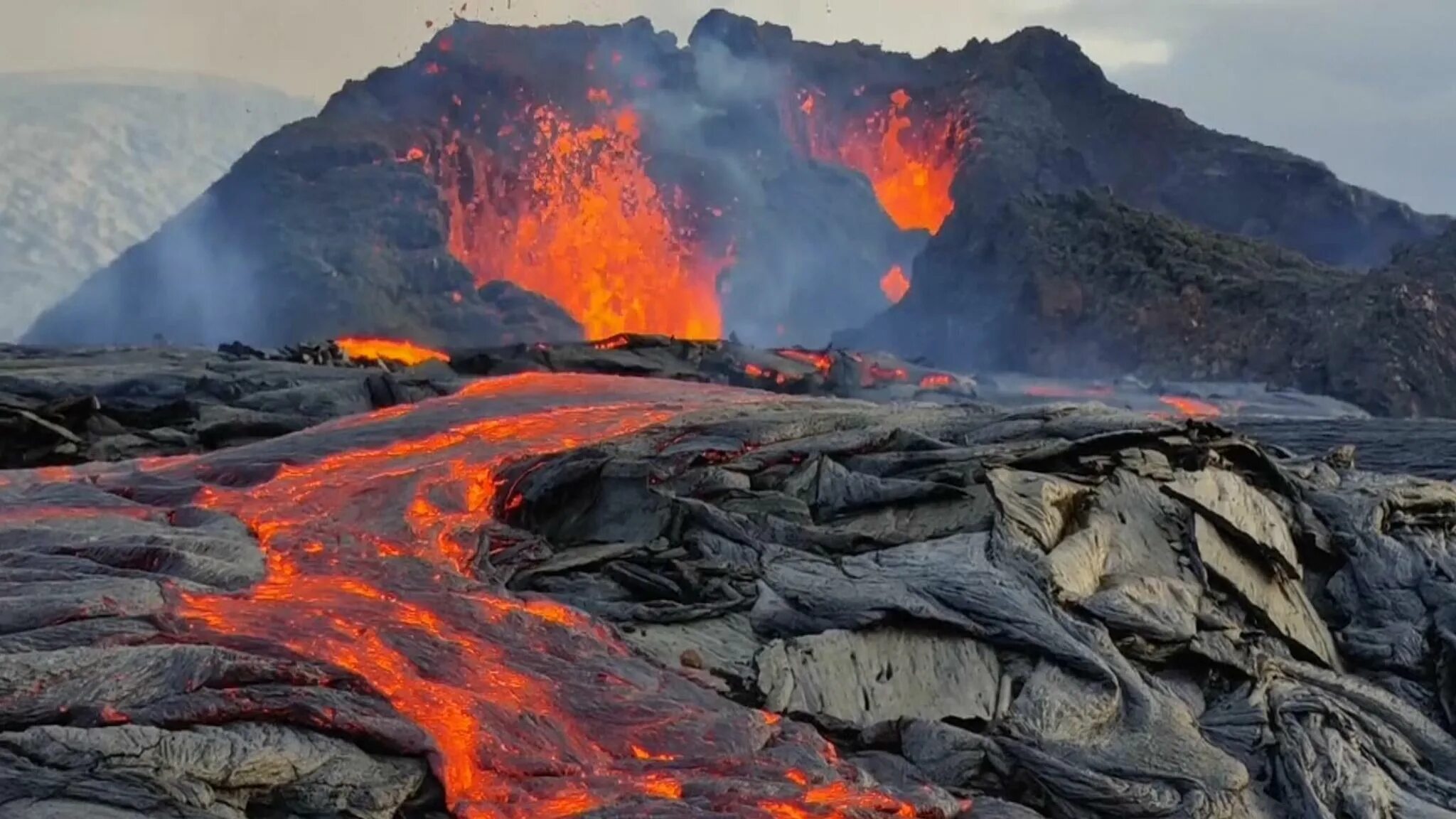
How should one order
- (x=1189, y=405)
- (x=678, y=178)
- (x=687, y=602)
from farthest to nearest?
(x=678, y=178) → (x=1189, y=405) → (x=687, y=602)

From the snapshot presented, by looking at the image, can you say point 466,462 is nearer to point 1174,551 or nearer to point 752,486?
point 752,486

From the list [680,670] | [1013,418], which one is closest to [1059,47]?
[1013,418]

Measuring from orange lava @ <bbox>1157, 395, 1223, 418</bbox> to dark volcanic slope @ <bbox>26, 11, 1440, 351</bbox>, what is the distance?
35032 mm

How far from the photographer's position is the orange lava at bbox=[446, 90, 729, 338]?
80625mm

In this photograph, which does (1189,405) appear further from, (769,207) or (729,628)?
(769,207)

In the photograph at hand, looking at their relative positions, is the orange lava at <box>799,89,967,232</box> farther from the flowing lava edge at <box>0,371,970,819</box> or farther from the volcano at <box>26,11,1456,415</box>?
the flowing lava edge at <box>0,371,970,819</box>

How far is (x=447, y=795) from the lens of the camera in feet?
25.6

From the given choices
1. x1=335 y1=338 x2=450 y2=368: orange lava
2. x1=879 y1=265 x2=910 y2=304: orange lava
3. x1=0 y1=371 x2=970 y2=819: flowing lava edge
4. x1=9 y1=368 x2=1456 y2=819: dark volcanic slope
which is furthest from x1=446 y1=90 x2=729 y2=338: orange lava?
x1=0 y1=371 x2=970 y2=819: flowing lava edge

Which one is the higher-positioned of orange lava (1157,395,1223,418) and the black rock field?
orange lava (1157,395,1223,418)

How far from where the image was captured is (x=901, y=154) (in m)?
92.6

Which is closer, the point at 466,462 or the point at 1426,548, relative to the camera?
the point at 1426,548

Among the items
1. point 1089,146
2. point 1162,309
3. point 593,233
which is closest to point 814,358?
point 1162,309

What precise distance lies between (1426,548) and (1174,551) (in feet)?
10.9

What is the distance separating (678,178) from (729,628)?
77351mm
